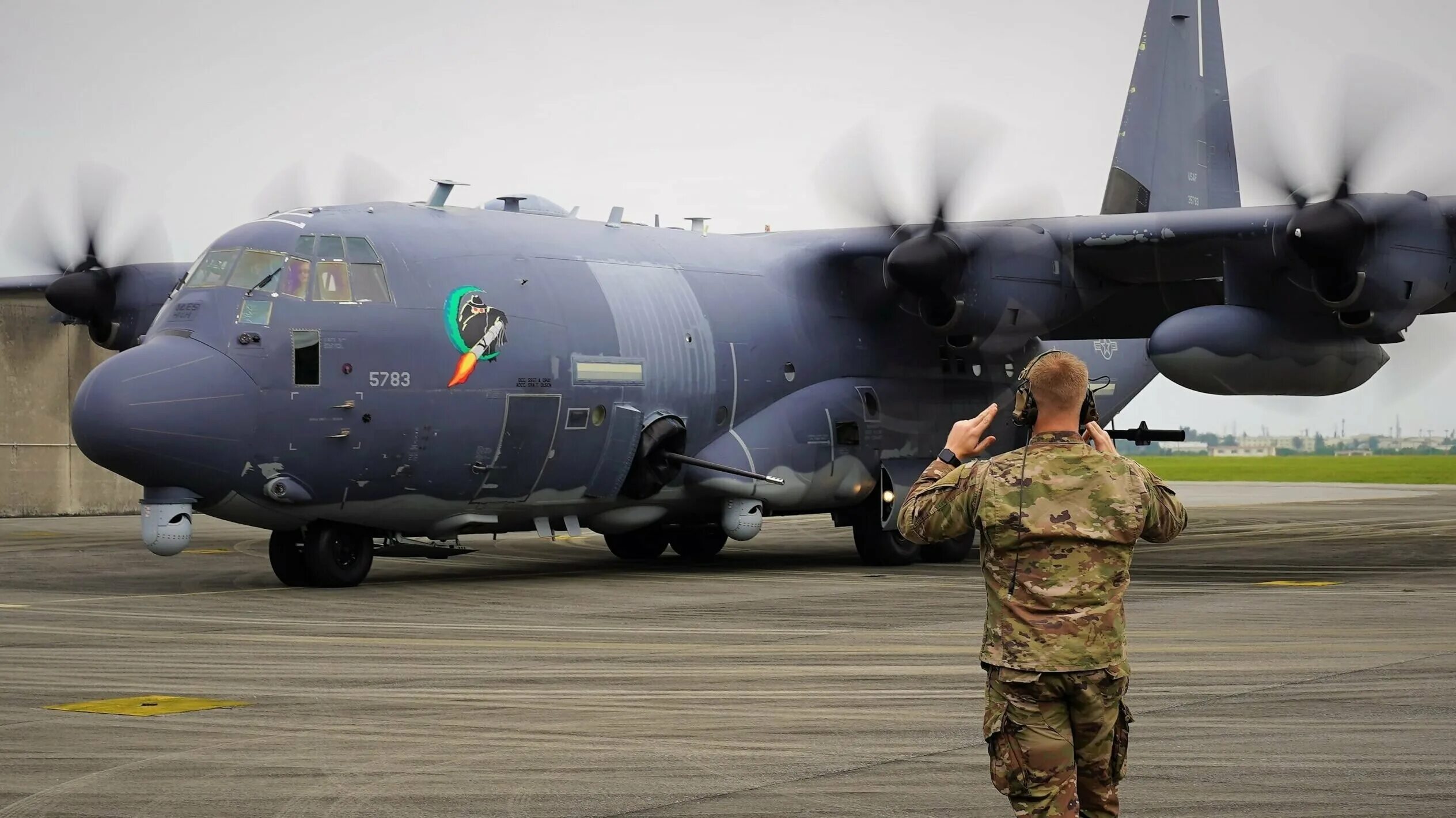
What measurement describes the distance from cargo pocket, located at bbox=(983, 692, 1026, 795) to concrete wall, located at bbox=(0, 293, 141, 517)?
105 feet

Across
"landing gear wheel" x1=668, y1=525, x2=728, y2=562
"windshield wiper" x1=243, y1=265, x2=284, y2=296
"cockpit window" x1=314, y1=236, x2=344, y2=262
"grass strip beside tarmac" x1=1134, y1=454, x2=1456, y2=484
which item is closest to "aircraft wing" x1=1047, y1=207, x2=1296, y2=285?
"landing gear wheel" x1=668, y1=525, x2=728, y2=562

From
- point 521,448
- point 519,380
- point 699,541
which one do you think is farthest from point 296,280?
point 699,541

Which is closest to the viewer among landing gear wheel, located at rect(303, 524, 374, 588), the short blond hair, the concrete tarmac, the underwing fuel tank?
the short blond hair

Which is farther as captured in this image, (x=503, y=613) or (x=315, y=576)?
(x=315, y=576)

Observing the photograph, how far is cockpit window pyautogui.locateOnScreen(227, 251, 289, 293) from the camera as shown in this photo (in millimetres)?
15938

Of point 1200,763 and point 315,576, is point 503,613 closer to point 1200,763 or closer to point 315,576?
point 315,576

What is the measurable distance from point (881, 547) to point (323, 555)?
767cm

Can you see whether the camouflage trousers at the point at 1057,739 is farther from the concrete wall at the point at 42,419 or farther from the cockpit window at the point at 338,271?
the concrete wall at the point at 42,419

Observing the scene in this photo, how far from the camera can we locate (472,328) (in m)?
16.8

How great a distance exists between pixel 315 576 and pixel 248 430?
6.52 ft

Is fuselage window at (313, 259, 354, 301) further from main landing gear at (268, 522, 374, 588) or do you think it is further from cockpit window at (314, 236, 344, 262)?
main landing gear at (268, 522, 374, 588)

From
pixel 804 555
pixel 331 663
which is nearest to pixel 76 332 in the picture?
pixel 804 555

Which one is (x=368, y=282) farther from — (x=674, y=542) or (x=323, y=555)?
(x=674, y=542)

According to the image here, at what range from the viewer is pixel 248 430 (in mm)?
15391
